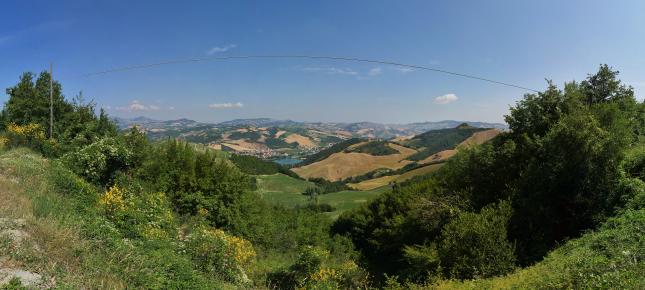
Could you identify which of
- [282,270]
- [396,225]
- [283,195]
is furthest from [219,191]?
[283,195]

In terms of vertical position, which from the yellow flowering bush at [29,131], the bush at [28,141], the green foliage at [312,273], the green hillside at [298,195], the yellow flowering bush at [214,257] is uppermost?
the yellow flowering bush at [29,131]

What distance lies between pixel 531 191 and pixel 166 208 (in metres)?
20.0

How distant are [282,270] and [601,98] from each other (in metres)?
33.7

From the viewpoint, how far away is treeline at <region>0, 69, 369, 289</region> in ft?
33.7

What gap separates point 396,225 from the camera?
34.1 meters

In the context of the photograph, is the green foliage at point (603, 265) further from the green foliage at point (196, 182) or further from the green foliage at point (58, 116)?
the green foliage at point (58, 116)

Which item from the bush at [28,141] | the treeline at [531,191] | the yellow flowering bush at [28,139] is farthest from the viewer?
the yellow flowering bush at [28,139]

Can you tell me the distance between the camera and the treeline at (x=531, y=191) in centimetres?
1655

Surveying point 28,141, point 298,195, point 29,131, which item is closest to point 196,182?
point 28,141

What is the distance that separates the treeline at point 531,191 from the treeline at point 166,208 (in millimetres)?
5406

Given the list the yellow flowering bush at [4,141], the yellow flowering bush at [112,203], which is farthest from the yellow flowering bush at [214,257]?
the yellow flowering bush at [4,141]

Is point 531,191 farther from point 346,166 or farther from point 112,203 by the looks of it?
point 346,166

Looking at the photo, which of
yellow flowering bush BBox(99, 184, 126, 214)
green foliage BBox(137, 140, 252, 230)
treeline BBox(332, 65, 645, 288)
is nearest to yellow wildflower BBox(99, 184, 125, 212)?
yellow flowering bush BBox(99, 184, 126, 214)

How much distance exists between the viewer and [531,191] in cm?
2033
